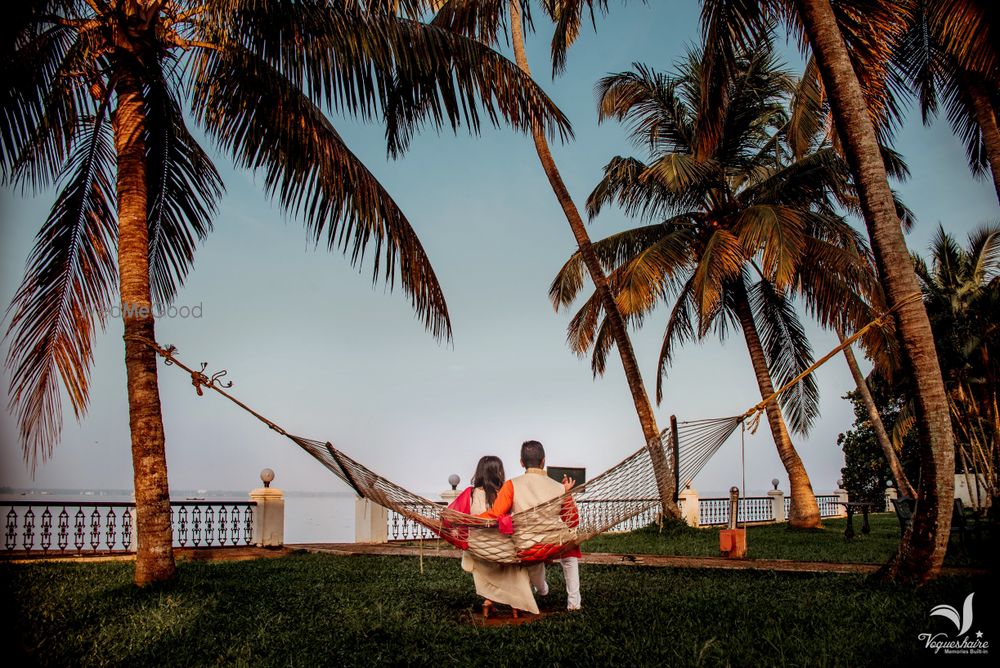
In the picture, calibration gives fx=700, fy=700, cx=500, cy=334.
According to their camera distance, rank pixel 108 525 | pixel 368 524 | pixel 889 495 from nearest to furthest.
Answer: pixel 108 525 < pixel 368 524 < pixel 889 495

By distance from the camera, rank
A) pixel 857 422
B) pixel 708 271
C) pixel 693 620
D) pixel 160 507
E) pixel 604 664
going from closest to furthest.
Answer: pixel 604 664, pixel 693 620, pixel 160 507, pixel 708 271, pixel 857 422

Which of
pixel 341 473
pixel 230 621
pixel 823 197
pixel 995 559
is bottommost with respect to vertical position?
pixel 230 621

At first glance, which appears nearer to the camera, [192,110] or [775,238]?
[192,110]

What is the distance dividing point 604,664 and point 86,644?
2758mm

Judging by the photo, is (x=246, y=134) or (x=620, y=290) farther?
(x=620, y=290)

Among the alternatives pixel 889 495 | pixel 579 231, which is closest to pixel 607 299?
pixel 579 231

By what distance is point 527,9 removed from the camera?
317 inches

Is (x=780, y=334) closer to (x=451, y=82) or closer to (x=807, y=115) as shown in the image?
(x=807, y=115)

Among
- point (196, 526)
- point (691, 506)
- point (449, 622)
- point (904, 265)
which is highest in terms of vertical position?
point (904, 265)

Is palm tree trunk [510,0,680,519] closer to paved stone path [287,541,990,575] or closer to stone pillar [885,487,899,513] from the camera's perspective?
paved stone path [287,541,990,575]

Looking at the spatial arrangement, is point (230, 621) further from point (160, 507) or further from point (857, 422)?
point (857, 422)

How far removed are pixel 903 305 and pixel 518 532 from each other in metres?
3.08

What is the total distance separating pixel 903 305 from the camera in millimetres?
4859

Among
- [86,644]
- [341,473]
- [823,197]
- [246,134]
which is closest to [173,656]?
[86,644]
